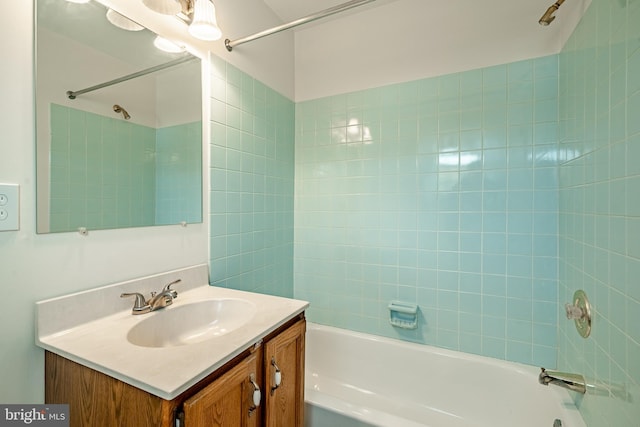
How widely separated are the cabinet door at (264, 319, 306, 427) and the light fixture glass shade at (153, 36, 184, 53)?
1.32 metres

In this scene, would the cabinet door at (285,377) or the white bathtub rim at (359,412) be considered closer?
the cabinet door at (285,377)

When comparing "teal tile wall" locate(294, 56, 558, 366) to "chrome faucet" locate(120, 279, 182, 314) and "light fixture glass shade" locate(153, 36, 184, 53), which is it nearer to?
"light fixture glass shade" locate(153, 36, 184, 53)

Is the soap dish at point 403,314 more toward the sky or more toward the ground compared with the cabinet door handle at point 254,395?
more toward the ground

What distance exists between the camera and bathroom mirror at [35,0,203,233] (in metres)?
0.88

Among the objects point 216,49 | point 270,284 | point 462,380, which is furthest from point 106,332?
point 462,380

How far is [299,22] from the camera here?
1.33 m

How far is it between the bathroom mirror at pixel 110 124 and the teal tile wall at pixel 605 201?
1.65m

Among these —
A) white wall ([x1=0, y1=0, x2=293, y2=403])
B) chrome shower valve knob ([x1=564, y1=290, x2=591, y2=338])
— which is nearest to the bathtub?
chrome shower valve knob ([x1=564, y1=290, x2=591, y2=338])

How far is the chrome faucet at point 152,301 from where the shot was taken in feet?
3.41

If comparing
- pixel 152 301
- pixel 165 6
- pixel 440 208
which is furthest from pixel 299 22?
pixel 152 301

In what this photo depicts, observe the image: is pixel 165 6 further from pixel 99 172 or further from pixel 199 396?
pixel 199 396

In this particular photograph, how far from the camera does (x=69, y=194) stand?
929mm

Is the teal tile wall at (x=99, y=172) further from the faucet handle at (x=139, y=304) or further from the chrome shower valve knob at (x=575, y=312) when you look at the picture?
the chrome shower valve knob at (x=575, y=312)
